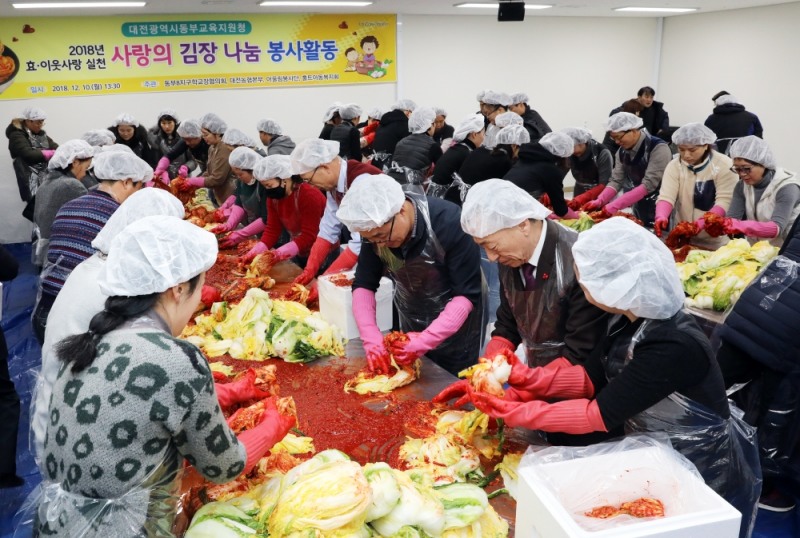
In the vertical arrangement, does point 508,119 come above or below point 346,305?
above

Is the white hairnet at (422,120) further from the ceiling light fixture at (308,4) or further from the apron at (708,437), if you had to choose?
the apron at (708,437)

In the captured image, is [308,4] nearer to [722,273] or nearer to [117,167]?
[117,167]

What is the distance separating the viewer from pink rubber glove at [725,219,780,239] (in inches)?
183

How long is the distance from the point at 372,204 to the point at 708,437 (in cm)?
176

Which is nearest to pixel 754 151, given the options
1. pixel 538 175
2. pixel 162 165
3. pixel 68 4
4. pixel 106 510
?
pixel 538 175

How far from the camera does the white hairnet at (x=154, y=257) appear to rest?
1.73 meters

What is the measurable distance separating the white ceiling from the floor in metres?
3.62

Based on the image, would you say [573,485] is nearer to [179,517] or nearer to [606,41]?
[179,517]

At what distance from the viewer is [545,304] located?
2.81m

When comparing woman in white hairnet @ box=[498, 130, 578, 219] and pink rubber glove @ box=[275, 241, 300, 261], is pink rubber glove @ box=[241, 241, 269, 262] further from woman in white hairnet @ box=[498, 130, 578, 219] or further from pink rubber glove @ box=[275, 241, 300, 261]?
woman in white hairnet @ box=[498, 130, 578, 219]

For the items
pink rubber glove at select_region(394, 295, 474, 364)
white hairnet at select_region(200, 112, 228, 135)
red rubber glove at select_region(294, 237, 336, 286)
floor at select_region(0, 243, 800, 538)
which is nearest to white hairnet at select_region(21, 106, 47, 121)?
floor at select_region(0, 243, 800, 538)

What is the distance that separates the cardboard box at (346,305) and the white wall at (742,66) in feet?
34.1

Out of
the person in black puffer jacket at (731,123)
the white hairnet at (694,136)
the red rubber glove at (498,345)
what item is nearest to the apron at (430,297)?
the red rubber glove at (498,345)

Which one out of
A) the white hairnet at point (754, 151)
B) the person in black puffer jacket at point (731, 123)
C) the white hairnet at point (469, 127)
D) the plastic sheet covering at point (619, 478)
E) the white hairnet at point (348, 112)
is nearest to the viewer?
the plastic sheet covering at point (619, 478)
